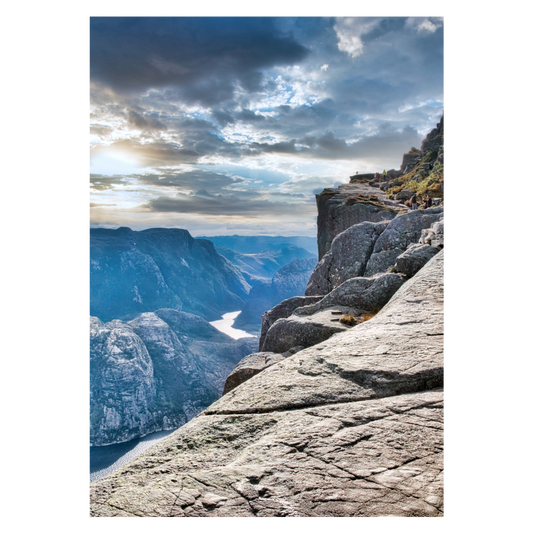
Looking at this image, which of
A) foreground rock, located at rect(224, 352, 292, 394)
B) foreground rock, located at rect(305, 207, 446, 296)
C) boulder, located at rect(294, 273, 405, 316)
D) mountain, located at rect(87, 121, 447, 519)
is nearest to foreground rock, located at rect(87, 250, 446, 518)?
mountain, located at rect(87, 121, 447, 519)

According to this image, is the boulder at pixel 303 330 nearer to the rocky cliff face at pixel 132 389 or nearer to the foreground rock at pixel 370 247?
the foreground rock at pixel 370 247

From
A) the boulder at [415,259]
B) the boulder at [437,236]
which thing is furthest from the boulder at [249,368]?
the boulder at [437,236]

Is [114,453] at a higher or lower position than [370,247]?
lower

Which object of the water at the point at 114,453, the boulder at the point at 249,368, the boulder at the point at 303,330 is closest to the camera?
the boulder at the point at 249,368

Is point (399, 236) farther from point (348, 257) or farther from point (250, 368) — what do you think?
point (250, 368)

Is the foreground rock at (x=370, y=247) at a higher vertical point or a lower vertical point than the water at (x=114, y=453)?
higher

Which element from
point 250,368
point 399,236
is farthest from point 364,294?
point 399,236

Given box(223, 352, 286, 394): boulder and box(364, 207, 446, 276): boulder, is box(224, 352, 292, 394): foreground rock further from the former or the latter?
box(364, 207, 446, 276): boulder
